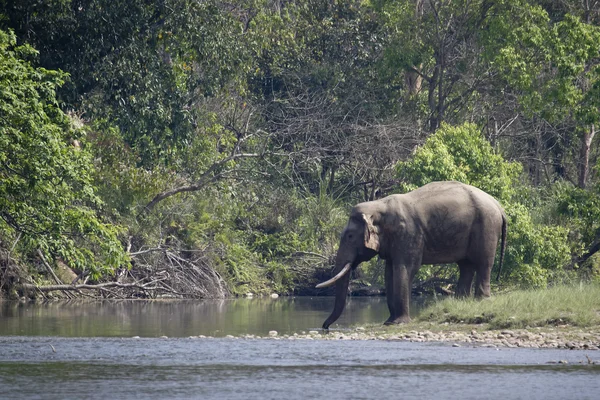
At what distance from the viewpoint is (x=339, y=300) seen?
76.1 feet

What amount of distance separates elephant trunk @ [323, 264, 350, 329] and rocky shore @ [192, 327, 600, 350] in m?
1.02

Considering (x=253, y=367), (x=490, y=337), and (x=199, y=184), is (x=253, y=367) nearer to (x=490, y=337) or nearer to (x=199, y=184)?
(x=490, y=337)

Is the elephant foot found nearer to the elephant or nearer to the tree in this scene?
the elephant

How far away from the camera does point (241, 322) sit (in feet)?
81.4

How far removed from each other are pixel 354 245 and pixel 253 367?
7244 millimetres

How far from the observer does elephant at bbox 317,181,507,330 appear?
76.6ft

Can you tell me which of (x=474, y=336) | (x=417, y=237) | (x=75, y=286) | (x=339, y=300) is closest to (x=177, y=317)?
(x=75, y=286)

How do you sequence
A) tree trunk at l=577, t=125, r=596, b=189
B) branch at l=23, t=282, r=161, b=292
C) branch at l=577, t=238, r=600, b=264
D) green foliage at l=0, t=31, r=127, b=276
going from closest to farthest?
green foliage at l=0, t=31, r=127, b=276, branch at l=23, t=282, r=161, b=292, branch at l=577, t=238, r=600, b=264, tree trunk at l=577, t=125, r=596, b=189

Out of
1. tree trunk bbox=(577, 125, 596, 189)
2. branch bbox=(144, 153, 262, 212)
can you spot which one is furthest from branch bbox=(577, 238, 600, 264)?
branch bbox=(144, 153, 262, 212)

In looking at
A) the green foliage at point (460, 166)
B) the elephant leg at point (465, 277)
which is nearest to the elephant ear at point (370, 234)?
the elephant leg at point (465, 277)

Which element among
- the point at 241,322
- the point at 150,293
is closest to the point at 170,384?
the point at 241,322

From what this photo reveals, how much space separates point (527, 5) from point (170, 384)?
2511cm

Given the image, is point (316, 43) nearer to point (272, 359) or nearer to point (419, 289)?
point (419, 289)

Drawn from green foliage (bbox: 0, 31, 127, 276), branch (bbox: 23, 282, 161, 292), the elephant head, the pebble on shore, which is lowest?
the pebble on shore
